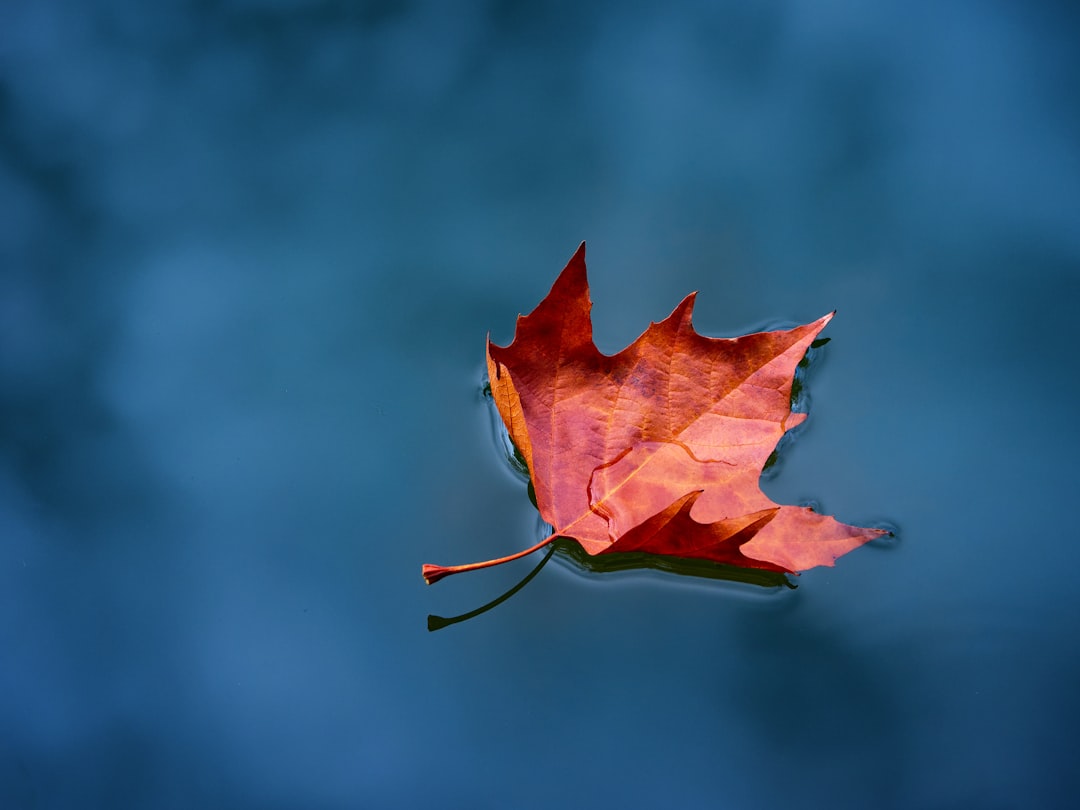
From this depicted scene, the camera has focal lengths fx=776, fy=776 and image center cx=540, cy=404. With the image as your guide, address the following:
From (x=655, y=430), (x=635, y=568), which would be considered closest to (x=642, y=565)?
(x=635, y=568)

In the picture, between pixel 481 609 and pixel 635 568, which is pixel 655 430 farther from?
pixel 481 609

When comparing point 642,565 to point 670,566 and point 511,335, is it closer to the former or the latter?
point 670,566

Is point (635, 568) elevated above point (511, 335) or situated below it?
below

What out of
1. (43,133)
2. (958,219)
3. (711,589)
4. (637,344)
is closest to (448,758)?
(711,589)

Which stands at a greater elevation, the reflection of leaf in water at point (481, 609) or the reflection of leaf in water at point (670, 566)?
the reflection of leaf in water at point (481, 609)

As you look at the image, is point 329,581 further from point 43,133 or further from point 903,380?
point 43,133
